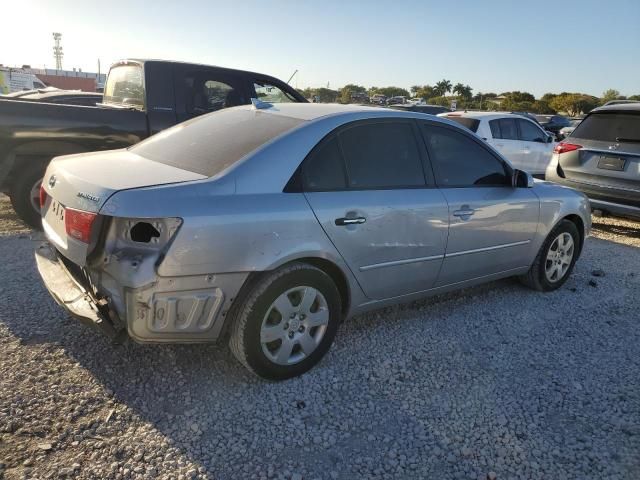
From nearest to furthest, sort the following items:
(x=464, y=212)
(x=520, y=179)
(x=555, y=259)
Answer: (x=464, y=212) < (x=520, y=179) < (x=555, y=259)

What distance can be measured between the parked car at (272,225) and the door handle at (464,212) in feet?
0.07

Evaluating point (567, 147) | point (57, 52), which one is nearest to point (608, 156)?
point (567, 147)

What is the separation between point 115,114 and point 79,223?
11.6ft

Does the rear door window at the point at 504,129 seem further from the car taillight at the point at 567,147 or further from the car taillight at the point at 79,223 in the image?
the car taillight at the point at 79,223

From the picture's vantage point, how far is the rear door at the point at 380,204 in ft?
10.4

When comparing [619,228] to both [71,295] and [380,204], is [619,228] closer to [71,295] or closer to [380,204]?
[380,204]

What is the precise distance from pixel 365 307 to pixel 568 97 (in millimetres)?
52990

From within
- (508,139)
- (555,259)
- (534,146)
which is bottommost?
Answer: (555,259)

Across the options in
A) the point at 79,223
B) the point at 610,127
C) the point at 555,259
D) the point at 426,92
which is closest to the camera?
the point at 79,223

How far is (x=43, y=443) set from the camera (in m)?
2.47

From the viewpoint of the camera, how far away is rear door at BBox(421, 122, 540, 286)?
3.86m

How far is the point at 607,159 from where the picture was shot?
6.86 meters

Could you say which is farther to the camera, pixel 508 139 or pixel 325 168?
pixel 508 139

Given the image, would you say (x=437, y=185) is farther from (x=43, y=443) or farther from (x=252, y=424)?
(x=43, y=443)
